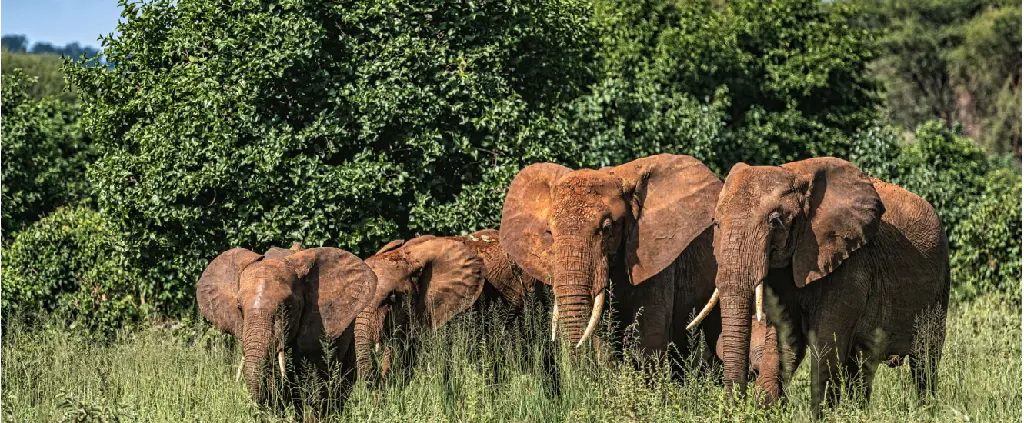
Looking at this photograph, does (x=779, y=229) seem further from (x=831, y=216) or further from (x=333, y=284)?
(x=333, y=284)

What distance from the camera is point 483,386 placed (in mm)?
9469

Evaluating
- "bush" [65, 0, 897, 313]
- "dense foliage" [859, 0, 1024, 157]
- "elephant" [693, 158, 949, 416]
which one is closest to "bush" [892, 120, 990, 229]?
Result: "bush" [65, 0, 897, 313]

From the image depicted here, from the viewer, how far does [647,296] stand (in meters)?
9.92

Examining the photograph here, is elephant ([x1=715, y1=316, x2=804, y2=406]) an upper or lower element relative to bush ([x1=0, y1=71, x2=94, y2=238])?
lower

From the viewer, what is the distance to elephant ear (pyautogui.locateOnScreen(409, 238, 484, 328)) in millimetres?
11258

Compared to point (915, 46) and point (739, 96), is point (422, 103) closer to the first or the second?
point (739, 96)

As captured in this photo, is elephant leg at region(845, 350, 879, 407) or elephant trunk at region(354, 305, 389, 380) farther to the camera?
elephant trunk at region(354, 305, 389, 380)

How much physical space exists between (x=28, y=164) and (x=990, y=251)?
13137mm

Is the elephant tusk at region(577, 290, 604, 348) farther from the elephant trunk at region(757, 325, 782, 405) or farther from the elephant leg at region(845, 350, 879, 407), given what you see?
the elephant leg at region(845, 350, 879, 407)

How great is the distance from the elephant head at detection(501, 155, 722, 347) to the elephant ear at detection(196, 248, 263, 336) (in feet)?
6.83

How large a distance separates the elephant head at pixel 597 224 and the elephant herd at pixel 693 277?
0.01m

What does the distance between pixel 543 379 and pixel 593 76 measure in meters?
6.93

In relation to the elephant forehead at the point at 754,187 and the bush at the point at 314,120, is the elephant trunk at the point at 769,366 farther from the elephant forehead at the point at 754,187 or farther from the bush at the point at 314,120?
the bush at the point at 314,120

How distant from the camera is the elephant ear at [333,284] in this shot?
31.7ft
